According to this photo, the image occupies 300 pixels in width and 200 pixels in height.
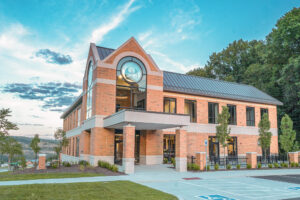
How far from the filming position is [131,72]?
25.0m

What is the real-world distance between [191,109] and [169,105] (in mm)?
2952

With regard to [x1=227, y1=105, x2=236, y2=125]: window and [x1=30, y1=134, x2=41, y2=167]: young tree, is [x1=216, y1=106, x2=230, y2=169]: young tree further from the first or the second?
[x1=30, y1=134, x2=41, y2=167]: young tree

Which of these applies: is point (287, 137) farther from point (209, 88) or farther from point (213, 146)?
point (209, 88)

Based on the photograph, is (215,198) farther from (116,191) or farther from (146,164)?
(146,164)

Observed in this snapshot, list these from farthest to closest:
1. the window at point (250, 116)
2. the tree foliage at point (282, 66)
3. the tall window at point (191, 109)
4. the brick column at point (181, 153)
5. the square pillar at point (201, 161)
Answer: the tree foliage at point (282, 66)
the window at point (250, 116)
the tall window at point (191, 109)
the square pillar at point (201, 161)
the brick column at point (181, 153)

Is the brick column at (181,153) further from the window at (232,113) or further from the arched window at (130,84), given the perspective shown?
the window at (232,113)

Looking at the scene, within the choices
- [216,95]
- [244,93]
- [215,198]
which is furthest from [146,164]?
[244,93]

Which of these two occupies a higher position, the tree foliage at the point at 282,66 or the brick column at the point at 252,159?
the tree foliage at the point at 282,66

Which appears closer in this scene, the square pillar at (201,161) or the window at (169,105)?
the square pillar at (201,161)

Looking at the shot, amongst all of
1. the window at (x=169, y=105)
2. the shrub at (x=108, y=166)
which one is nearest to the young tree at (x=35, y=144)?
the shrub at (x=108, y=166)

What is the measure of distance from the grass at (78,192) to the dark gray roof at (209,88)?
1630cm

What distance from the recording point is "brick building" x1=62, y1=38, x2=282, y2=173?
21.2 meters

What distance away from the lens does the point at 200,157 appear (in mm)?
21906

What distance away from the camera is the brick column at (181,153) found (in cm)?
2114
